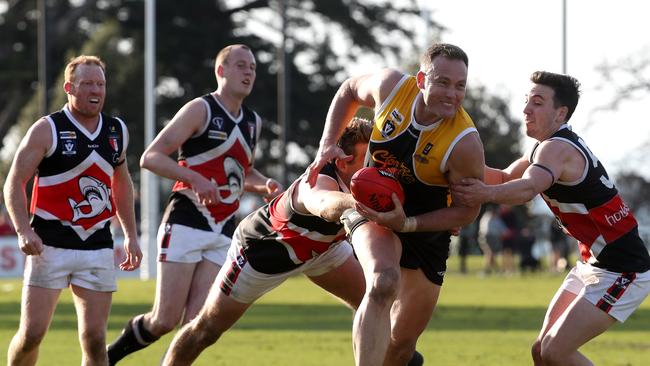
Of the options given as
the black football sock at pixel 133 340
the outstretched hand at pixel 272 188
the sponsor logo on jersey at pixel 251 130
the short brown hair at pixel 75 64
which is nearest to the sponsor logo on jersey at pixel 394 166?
the outstretched hand at pixel 272 188

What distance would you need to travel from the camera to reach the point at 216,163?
413 inches

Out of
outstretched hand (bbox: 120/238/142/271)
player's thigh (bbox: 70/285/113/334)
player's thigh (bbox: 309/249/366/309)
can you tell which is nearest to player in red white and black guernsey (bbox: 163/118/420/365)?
player's thigh (bbox: 309/249/366/309)

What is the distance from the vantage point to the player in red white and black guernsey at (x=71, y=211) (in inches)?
Result: 353

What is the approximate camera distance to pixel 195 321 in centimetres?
879

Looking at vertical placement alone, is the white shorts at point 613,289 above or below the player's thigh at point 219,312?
above

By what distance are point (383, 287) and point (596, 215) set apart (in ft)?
5.30

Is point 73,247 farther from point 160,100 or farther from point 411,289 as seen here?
point 160,100

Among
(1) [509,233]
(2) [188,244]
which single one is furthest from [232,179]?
(1) [509,233]

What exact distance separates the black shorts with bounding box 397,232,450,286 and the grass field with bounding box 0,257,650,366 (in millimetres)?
3504

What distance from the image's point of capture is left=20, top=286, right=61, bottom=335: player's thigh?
893 cm

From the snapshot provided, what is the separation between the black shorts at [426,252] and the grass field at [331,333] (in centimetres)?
350

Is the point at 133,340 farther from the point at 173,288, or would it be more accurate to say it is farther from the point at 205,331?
the point at 205,331

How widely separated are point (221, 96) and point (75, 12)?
3708cm

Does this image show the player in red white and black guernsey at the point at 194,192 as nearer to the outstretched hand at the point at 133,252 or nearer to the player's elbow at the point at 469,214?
the outstretched hand at the point at 133,252
